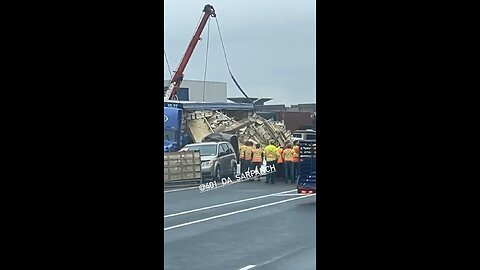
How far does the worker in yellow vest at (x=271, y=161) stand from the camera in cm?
646

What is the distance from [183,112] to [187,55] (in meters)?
1.07

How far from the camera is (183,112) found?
6.46 m

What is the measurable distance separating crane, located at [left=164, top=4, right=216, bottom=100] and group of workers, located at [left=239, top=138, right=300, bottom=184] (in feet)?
2.95

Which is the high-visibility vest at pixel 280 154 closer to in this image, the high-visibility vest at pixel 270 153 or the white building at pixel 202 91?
the high-visibility vest at pixel 270 153

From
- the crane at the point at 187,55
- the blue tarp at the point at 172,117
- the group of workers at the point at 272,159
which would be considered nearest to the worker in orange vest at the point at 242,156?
the group of workers at the point at 272,159

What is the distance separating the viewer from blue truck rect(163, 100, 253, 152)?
606 centimetres

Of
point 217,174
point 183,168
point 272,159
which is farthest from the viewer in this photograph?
point 272,159

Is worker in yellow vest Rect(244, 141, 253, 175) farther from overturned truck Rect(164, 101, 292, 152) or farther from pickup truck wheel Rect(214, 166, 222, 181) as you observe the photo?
pickup truck wheel Rect(214, 166, 222, 181)

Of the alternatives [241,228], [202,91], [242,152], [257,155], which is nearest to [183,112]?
[202,91]

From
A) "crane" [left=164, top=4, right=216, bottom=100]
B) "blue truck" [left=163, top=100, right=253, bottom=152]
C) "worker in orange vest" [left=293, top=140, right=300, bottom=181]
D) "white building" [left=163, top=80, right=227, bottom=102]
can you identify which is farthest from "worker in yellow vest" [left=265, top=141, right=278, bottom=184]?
"crane" [left=164, top=4, right=216, bottom=100]

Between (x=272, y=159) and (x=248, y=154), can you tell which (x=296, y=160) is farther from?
(x=248, y=154)
